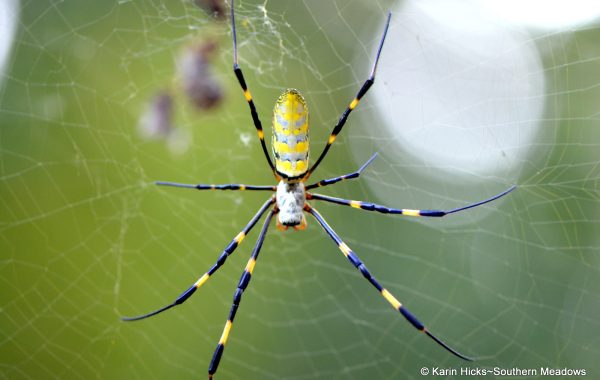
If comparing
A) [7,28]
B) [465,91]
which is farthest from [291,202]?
[7,28]

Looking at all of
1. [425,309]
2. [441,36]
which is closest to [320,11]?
[441,36]

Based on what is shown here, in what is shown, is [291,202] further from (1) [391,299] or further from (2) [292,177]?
(1) [391,299]

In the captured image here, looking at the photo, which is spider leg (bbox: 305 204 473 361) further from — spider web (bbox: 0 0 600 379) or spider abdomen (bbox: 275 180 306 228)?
spider web (bbox: 0 0 600 379)

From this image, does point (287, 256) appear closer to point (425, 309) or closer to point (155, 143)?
point (425, 309)

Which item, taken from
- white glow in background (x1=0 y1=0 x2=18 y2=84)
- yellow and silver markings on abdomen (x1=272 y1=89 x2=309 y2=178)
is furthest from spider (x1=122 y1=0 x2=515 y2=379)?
white glow in background (x1=0 y1=0 x2=18 y2=84)

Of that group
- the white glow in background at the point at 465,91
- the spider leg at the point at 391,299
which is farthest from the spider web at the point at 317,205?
the spider leg at the point at 391,299

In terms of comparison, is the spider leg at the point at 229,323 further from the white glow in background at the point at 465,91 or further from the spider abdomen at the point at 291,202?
the white glow in background at the point at 465,91

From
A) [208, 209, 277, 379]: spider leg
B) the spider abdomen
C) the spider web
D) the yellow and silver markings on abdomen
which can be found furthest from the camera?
the spider web
